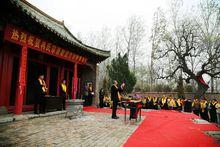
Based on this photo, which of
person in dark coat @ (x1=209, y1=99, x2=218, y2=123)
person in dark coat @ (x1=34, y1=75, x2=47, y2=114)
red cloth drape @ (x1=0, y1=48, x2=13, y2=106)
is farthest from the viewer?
person in dark coat @ (x1=209, y1=99, x2=218, y2=123)

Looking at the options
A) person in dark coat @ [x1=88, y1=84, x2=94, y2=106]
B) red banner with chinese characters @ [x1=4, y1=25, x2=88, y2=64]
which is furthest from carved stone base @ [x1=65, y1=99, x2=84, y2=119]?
person in dark coat @ [x1=88, y1=84, x2=94, y2=106]

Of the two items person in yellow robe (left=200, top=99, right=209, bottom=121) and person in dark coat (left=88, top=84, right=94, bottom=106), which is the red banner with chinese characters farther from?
person in yellow robe (left=200, top=99, right=209, bottom=121)

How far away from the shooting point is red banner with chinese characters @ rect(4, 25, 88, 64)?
7910 mm

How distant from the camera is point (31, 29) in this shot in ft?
29.3

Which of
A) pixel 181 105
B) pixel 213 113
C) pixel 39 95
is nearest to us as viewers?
pixel 39 95

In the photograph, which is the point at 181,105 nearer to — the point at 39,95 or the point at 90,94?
the point at 90,94

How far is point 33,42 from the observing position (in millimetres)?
9211

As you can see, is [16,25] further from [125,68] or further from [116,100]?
[125,68]

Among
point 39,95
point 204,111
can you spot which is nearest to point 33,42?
point 39,95

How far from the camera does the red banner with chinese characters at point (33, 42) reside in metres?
7.91

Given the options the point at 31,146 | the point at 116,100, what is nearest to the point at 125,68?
the point at 116,100

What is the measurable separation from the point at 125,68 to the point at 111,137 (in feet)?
63.9

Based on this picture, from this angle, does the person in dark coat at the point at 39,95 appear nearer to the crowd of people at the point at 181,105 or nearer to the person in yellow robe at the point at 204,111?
the crowd of people at the point at 181,105

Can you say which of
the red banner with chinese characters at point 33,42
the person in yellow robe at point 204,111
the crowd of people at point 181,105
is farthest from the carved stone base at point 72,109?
the person in yellow robe at point 204,111
